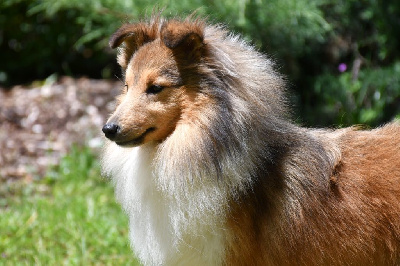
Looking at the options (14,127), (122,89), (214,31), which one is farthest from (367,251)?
(14,127)

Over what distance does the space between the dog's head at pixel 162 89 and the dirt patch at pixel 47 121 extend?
3236 mm

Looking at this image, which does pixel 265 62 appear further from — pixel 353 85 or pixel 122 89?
pixel 353 85

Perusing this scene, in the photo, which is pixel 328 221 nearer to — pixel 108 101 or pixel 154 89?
pixel 154 89

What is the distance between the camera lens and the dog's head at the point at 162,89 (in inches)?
133

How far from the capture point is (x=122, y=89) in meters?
4.00

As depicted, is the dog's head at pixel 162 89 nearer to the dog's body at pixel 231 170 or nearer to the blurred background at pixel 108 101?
the dog's body at pixel 231 170

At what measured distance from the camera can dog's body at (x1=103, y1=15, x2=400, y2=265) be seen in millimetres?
3361

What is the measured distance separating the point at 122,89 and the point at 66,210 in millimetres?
2248

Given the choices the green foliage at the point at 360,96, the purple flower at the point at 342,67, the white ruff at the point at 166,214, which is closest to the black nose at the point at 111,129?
the white ruff at the point at 166,214

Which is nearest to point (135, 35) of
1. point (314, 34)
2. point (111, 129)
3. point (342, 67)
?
point (111, 129)

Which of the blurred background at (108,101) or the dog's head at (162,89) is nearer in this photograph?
the dog's head at (162,89)

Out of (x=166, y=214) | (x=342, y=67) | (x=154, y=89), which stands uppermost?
(x=154, y=89)

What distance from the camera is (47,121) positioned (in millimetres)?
7605

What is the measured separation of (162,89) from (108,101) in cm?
451
